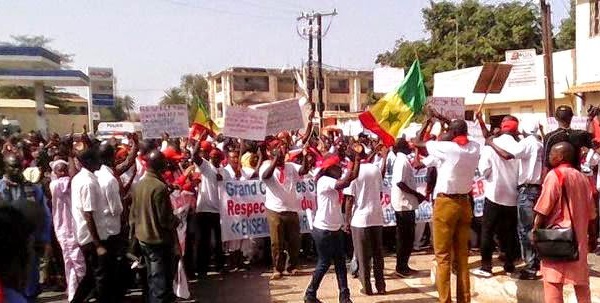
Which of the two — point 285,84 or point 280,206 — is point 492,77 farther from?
point 285,84

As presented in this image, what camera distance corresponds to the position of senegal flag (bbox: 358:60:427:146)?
24.4 feet

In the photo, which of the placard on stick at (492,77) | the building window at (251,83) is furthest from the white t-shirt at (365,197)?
the building window at (251,83)

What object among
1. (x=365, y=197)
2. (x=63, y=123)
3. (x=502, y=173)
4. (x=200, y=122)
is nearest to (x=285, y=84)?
(x=63, y=123)

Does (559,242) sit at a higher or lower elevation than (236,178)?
lower

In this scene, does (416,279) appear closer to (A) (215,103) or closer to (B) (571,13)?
(B) (571,13)

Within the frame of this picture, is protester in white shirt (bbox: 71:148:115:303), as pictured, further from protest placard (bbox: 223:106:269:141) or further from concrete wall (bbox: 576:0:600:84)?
concrete wall (bbox: 576:0:600:84)

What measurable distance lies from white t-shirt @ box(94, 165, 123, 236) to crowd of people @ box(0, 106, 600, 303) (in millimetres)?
10

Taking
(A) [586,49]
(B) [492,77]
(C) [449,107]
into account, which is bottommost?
Result: (C) [449,107]

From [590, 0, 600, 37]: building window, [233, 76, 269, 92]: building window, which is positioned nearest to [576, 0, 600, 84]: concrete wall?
[590, 0, 600, 37]: building window

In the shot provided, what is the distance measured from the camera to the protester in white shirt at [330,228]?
623 cm

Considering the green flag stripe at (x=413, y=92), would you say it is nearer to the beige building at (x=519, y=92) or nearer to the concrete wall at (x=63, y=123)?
the beige building at (x=519, y=92)

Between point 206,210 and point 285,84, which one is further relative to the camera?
point 285,84

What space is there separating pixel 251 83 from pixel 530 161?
196ft

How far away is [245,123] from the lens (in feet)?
27.0
